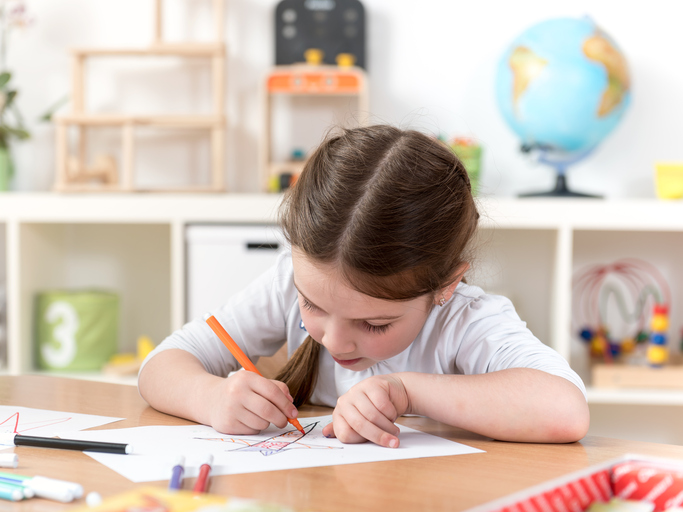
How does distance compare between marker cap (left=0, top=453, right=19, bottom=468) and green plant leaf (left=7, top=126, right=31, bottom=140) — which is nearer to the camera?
marker cap (left=0, top=453, right=19, bottom=468)

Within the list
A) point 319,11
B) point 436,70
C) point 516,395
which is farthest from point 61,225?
point 516,395

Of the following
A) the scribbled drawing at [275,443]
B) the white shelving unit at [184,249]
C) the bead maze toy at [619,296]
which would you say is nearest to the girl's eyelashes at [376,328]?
the scribbled drawing at [275,443]

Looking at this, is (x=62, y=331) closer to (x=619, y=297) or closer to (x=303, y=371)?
(x=303, y=371)

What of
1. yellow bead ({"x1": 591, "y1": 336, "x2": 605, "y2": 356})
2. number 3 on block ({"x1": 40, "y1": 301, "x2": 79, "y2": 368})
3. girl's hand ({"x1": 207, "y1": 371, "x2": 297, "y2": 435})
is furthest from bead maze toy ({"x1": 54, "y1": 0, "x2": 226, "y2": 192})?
girl's hand ({"x1": 207, "y1": 371, "x2": 297, "y2": 435})

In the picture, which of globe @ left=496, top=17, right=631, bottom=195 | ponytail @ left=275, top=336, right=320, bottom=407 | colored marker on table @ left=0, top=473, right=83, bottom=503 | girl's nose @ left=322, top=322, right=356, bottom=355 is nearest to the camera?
colored marker on table @ left=0, top=473, right=83, bottom=503

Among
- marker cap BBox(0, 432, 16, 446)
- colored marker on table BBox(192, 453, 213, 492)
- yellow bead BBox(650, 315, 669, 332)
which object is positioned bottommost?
yellow bead BBox(650, 315, 669, 332)

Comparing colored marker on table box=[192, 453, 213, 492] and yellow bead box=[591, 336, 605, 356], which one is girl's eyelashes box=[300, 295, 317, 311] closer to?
colored marker on table box=[192, 453, 213, 492]

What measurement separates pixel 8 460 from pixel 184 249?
1106 millimetres

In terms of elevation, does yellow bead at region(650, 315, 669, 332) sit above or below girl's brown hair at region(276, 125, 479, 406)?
below

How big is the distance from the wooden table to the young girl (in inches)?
1.5

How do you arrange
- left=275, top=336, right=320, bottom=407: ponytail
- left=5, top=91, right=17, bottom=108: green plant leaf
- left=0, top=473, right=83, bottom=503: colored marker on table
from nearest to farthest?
left=0, top=473, right=83, bottom=503: colored marker on table
left=275, top=336, right=320, bottom=407: ponytail
left=5, top=91, right=17, bottom=108: green plant leaf

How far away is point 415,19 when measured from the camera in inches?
72.1

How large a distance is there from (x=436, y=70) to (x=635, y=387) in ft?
3.05

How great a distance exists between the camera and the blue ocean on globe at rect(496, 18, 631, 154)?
1508 millimetres
